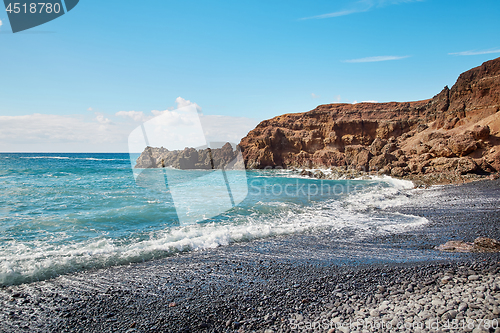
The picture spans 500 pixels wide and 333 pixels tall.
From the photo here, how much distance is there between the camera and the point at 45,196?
622 inches

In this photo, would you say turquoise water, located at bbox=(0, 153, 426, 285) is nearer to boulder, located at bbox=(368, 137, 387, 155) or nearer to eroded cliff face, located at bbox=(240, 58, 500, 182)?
eroded cliff face, located at bbox=(240, 58, 500, 182)

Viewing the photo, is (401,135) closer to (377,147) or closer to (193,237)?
(377,147)

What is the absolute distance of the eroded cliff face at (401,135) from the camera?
23484mm

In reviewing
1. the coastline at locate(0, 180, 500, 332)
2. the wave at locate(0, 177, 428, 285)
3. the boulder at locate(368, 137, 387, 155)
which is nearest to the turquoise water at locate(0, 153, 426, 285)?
the wave at locate(0, 177, 428, 285)

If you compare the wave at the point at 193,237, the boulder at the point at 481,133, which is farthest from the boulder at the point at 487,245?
the boulder at the point at 481,133

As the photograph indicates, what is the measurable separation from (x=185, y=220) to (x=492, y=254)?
33.4 ft

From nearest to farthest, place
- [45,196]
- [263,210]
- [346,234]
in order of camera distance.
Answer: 1. [346,234]
2. [263,210]
3. [45,196]

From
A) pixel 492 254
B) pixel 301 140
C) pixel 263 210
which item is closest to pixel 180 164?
pixel 301 140

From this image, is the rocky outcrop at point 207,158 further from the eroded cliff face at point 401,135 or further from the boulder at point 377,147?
the boulder at point 377,147

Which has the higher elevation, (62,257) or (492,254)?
(62,257)

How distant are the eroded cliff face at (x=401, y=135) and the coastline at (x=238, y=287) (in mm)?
20614

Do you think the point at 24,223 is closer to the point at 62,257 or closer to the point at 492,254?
the point at 62,257

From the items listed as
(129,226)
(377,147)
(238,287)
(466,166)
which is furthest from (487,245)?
(377,147)

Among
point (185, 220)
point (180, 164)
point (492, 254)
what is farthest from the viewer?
point (180, 164)
